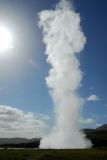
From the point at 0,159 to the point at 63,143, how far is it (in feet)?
288

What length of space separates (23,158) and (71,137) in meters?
94.6

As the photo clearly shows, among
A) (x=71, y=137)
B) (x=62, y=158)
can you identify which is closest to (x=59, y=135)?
(x=71, y=137)

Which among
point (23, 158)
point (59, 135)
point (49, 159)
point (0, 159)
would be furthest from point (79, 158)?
point (59, 135)

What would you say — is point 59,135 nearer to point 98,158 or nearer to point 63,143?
point 63,143

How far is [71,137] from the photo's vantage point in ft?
579

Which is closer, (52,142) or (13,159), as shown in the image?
(13,159)

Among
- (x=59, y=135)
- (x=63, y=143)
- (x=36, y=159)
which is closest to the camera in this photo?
(x=36, y=159)

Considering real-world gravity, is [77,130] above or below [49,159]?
above

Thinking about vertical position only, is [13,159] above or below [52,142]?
below

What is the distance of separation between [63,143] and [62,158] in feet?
279

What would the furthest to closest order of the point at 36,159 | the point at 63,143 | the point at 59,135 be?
the point at 59,135 < the point at 63,143 < the point at 36,159

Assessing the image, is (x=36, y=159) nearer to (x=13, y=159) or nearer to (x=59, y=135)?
(x=13, y=159)

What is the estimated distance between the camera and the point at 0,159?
276 ft

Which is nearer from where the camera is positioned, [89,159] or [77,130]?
[89,159]
